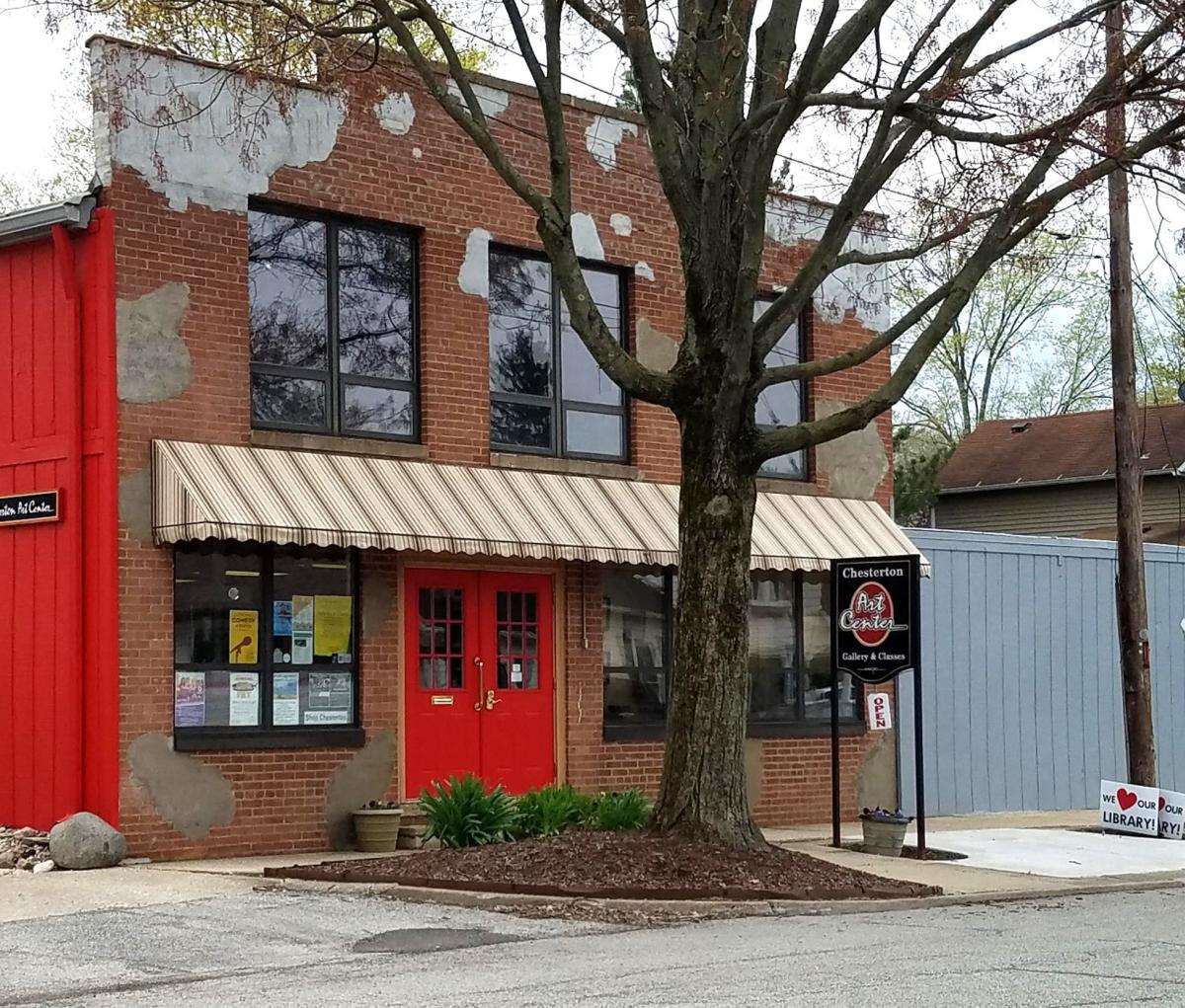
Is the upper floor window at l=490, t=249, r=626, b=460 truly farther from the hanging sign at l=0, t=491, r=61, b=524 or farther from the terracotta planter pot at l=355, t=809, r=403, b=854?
the hanging sign at l=0, t=491, r=61, b=524

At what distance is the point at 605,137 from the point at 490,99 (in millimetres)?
1507

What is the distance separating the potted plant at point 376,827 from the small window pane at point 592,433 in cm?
427

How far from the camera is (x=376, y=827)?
616 inches

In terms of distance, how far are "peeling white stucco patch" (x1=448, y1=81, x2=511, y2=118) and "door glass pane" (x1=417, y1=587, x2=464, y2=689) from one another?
15.3 feet

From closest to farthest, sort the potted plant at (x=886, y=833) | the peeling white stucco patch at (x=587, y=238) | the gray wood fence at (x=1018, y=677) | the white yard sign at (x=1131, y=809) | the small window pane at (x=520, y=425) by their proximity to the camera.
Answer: the potted plant at (x=886, y=833), the small window pane at (x=520, y=425), the peeling white stucco patch at (x=587, y=238), the white yard sign at (x=1131, y=809), the gray wood fence at (x=1018, y=677)

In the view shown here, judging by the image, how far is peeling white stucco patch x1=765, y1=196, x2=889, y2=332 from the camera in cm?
2030

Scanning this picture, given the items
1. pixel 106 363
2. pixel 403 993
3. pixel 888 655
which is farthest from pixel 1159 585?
pixel 403 993

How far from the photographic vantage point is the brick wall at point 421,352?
14.8 metres

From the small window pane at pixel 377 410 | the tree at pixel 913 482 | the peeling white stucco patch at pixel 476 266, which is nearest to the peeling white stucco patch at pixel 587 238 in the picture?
the peeling white stucco patch at pixel 476 266

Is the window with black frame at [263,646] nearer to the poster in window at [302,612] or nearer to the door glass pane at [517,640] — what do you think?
the poster in window at [302,612]

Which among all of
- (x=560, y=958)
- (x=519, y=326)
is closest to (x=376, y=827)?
(x=519, y=326)

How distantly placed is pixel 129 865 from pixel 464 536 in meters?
3.98

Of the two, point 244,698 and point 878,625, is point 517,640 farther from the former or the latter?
point 878,625

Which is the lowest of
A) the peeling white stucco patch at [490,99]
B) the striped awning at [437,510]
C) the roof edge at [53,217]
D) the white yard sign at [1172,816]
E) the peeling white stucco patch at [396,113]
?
the white yard sign at [1172,816]
